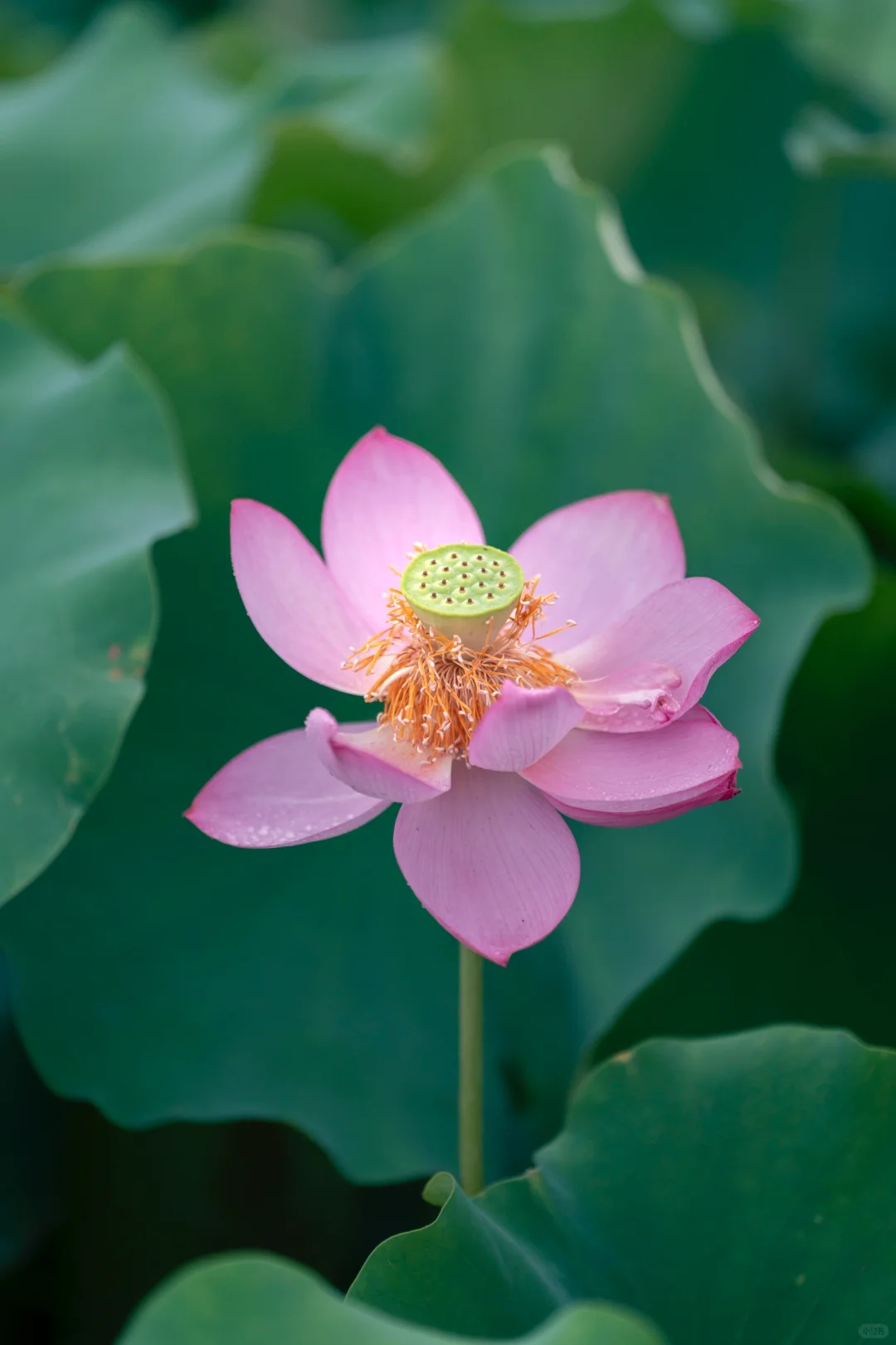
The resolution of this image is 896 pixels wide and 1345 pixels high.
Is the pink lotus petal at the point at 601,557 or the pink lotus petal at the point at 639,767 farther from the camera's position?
the pink lotus petal at the point at 601,557

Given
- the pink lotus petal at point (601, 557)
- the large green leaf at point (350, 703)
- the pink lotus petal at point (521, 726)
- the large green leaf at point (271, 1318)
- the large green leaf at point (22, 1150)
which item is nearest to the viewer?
the large green leaf at point (271, 1318)

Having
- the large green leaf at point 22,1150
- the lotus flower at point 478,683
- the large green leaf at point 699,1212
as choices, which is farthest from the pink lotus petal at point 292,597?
the large green leaf at point 22,1150

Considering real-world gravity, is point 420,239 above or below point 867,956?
above

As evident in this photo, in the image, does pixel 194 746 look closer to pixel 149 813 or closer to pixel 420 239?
pixel 149 813

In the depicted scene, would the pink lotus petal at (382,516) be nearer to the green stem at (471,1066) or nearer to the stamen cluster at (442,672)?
the stamen cluster at (442,672)

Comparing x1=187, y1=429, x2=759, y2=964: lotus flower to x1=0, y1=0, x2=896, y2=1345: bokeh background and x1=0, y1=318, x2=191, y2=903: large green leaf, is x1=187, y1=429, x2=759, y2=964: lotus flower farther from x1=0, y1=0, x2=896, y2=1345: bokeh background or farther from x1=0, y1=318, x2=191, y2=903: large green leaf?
x1=0, y1=0, x2=896, y2=1345: bokeh background

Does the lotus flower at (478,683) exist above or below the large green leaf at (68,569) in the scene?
above

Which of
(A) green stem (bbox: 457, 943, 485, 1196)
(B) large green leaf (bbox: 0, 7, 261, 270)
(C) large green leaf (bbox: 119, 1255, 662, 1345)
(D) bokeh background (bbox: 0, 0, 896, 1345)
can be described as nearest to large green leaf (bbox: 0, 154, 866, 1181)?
(D) bokeh background (bbox: 0, 0, 896, 1345)

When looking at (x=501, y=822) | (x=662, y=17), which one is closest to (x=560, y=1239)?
(x=501, y=822)
